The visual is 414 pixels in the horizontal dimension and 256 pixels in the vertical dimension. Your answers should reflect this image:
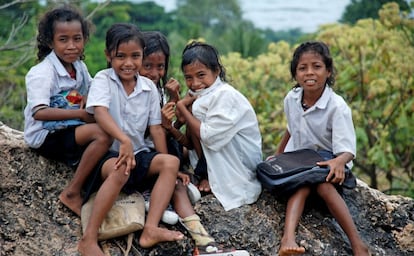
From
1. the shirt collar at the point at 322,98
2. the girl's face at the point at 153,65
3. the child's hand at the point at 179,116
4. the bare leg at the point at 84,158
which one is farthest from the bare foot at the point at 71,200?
the shirt collar at the point at 322,98

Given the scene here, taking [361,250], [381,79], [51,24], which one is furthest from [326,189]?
A: [381,79]

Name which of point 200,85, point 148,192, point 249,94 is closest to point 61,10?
point 200,85

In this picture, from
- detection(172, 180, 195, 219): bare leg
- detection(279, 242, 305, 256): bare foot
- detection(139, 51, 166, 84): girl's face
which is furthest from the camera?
detection(139, 51, 166, 84): girl's face

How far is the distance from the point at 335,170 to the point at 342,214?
238 millimetres

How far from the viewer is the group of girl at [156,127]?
3.65 metres

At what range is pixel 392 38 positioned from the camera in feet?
24.5

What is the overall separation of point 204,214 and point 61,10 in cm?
136

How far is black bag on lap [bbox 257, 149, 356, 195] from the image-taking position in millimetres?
3828

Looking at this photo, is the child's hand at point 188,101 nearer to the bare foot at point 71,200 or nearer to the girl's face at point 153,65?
the girl's face at point 153,65

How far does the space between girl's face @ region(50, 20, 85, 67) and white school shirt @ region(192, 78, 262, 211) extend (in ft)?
2.36

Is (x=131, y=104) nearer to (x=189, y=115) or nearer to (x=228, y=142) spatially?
(x=189, y=115)

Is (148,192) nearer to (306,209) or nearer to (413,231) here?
(306,209)

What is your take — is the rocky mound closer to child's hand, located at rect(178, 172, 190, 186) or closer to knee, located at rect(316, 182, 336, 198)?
child's hand, located at rect(178, 172, 190, 186)

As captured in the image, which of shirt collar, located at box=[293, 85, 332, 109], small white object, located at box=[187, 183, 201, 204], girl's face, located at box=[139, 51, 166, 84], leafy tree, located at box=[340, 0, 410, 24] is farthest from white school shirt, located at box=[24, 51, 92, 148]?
leafy tree, located at box=[340, 0, 410, 24]
